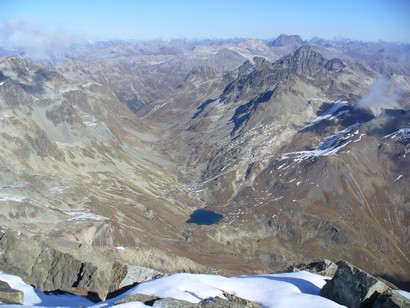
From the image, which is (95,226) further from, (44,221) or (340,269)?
(340,269)

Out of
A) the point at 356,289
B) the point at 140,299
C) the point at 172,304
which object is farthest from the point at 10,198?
the point at 356,289

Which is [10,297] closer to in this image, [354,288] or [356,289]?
[354,288]

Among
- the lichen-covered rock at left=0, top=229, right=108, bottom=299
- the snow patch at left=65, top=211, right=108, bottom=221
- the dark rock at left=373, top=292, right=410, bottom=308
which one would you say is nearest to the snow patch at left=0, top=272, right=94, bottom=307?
the lichen-covered rock at left=0, top=229, right=108, bottom=299

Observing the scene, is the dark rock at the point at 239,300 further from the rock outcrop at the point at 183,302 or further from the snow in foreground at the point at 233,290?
the snow in foreground at the point at 233,290

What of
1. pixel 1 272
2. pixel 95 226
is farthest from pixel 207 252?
pixel 1 272

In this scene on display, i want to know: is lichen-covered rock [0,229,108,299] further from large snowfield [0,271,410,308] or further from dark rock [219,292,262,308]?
dark rock [219,292,262,308]

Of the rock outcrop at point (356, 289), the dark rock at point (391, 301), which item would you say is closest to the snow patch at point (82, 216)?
the rock outcrop at point (356, 289)
